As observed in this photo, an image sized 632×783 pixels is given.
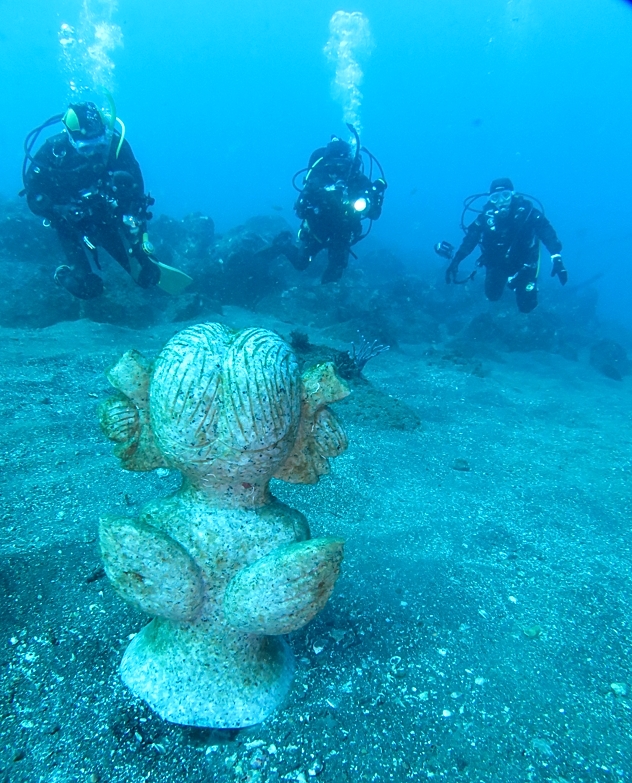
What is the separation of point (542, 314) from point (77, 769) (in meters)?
18.7

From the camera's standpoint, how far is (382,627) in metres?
2.77

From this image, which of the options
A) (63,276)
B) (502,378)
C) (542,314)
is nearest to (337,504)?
(63,276)

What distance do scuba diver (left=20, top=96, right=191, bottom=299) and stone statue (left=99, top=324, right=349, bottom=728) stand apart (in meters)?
7.56

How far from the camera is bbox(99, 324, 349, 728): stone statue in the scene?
1.88 meters

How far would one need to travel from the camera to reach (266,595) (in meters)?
1.87

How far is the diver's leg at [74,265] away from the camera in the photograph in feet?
28.3

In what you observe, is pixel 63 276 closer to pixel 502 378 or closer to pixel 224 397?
pixel 224 397

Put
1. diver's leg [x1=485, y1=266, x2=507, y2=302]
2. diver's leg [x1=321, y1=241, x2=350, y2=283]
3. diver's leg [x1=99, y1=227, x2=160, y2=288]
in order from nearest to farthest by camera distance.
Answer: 1. diver's leg [x1=99, y1=227, x2=160, y2=288]
2. diver's leg [x1=321, y1=241, x2=350, y2=283]
3. diver's leg [x1=485, y1=266, x2=507, y2=302]

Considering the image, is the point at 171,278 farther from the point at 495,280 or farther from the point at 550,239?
the point at 550,239

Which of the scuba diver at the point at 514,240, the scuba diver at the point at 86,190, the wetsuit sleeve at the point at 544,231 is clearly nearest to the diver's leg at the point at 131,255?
the scuba diver at the point at 86,190

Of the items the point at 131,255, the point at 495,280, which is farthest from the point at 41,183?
the point at 495,280

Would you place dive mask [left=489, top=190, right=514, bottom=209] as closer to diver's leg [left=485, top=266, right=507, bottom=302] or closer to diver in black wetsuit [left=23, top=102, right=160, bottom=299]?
diver's leg [left=485, top=266, right=507, bottom=302]

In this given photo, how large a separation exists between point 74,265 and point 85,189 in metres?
1.50

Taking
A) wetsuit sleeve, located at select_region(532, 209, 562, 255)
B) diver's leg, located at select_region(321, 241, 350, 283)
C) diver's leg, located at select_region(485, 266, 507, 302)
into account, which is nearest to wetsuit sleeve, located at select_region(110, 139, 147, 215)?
diver's leg, located at select_region(321, 241, 350, 283)
